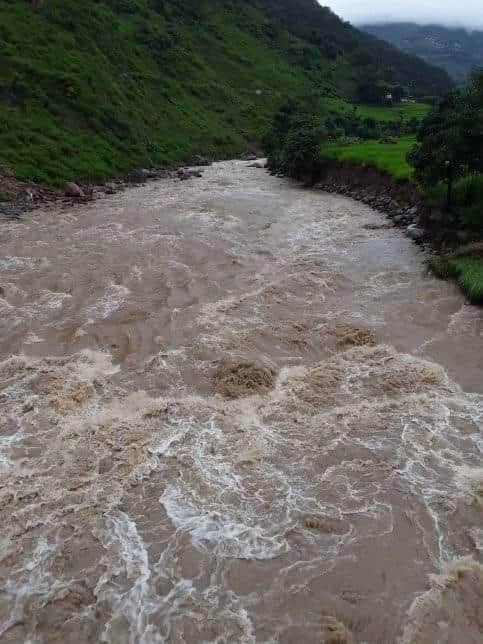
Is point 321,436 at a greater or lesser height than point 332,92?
lesser

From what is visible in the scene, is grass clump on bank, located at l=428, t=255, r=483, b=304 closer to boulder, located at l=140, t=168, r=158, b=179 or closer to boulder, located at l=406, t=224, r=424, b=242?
boulder, located at l=406, t=224, r=424, b=242

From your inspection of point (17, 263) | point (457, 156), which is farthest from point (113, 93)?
point (457, 156)

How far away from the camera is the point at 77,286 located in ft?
58.1

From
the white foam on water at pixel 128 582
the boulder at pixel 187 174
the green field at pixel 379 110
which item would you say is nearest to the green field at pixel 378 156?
the boulder at pixel 187 174

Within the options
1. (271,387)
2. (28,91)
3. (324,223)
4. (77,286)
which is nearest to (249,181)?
(324,223)

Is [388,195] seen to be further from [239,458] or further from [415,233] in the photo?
[239,458]

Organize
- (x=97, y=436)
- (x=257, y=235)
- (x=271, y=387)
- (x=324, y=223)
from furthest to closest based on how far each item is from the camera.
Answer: (x=324, y=223) → (x=257, y=235) → (x=271, y=387) → (x=97, y=436)

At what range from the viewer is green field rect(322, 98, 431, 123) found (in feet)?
245

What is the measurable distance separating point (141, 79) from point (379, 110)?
45765mm

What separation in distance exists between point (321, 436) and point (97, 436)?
4439 millimetres

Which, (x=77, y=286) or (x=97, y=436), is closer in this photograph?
(x=97, y=436)

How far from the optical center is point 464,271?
17.8 metres

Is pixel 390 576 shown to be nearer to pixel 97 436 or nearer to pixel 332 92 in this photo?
pixel 97 436

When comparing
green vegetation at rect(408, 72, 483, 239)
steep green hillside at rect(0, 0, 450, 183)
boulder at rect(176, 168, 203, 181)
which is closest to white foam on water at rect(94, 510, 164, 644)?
green vegetation at rect(408, 72, 483, 239)
